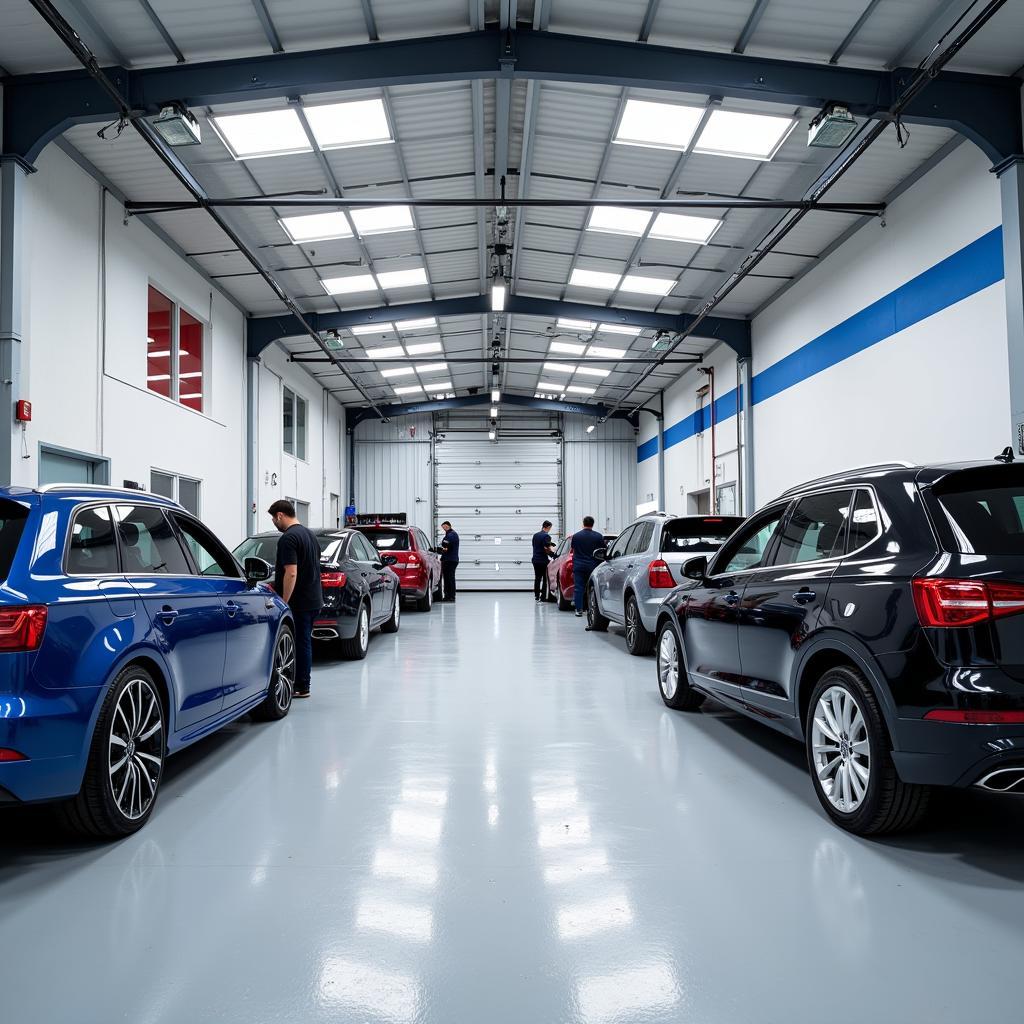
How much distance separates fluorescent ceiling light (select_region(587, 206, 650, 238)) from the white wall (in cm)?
606

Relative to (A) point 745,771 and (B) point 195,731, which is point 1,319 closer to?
(B) point 195,731

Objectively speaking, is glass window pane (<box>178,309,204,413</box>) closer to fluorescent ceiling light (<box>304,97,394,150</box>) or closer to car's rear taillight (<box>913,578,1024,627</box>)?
fluorescent ceiling light (<box>304,97,394,150</box>)

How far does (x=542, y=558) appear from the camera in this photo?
18203mm

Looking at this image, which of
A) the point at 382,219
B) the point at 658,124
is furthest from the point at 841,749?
the point at 382,219

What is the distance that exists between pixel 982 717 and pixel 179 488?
11.1 m

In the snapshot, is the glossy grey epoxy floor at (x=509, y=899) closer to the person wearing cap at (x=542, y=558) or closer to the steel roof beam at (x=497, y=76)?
the steel roof beam at (x=497, y=76)

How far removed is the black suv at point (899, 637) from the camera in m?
2.77

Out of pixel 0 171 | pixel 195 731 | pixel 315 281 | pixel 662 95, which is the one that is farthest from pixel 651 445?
pixel 195 731

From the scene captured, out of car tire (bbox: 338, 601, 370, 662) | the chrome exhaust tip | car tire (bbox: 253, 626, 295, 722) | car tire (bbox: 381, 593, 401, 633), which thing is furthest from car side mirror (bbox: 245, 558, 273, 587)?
car tire (bbox: 381, 593, 401, 633)

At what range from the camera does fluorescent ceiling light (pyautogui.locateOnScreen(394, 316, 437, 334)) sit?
15.9 m

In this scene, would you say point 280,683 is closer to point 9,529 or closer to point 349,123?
point 9,529

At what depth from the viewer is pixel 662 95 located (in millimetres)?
7926

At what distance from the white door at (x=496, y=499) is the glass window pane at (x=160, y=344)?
43.1ft

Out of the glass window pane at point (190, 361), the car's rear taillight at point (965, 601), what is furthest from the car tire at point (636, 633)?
the glass window pane at point (190, 361)
